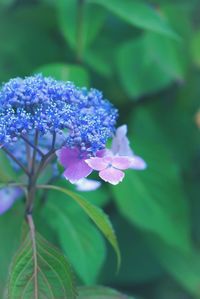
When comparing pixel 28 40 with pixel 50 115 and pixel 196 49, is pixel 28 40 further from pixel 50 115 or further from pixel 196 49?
pixel 50 115

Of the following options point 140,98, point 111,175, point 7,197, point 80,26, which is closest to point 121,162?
point 111,175

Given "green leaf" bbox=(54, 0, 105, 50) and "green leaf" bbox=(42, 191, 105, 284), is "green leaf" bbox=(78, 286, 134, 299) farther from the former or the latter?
"green leaf" bbox=(54, 0, 105, 50)

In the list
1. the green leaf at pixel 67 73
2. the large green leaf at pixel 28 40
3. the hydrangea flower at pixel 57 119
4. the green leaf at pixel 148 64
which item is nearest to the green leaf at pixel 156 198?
the green leaf at pixel 148 64

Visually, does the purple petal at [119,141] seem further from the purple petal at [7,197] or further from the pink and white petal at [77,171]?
the purple petal at [7,197]

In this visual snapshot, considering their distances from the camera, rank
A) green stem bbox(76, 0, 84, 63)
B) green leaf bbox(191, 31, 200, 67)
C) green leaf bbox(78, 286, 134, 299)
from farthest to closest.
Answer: green leaf bbox(191, 31, 200, 67) → green stem bbox(76, 0, 84, 63) → green leaf bbox(78, 286, 134, 299)

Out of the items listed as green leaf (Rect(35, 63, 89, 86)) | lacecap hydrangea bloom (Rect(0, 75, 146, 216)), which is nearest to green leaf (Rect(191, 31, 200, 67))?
green leaf (Rect(35, 63, 89, 86))

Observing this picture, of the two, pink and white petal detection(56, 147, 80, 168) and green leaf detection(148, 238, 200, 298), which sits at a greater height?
green leaf detection(148, 238, 200, 298)

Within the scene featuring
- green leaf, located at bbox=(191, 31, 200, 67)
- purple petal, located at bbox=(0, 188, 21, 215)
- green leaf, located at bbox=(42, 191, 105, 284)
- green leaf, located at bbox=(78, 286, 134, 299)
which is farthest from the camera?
green leaf, located at bbox=(191, 31, 200, 67)
